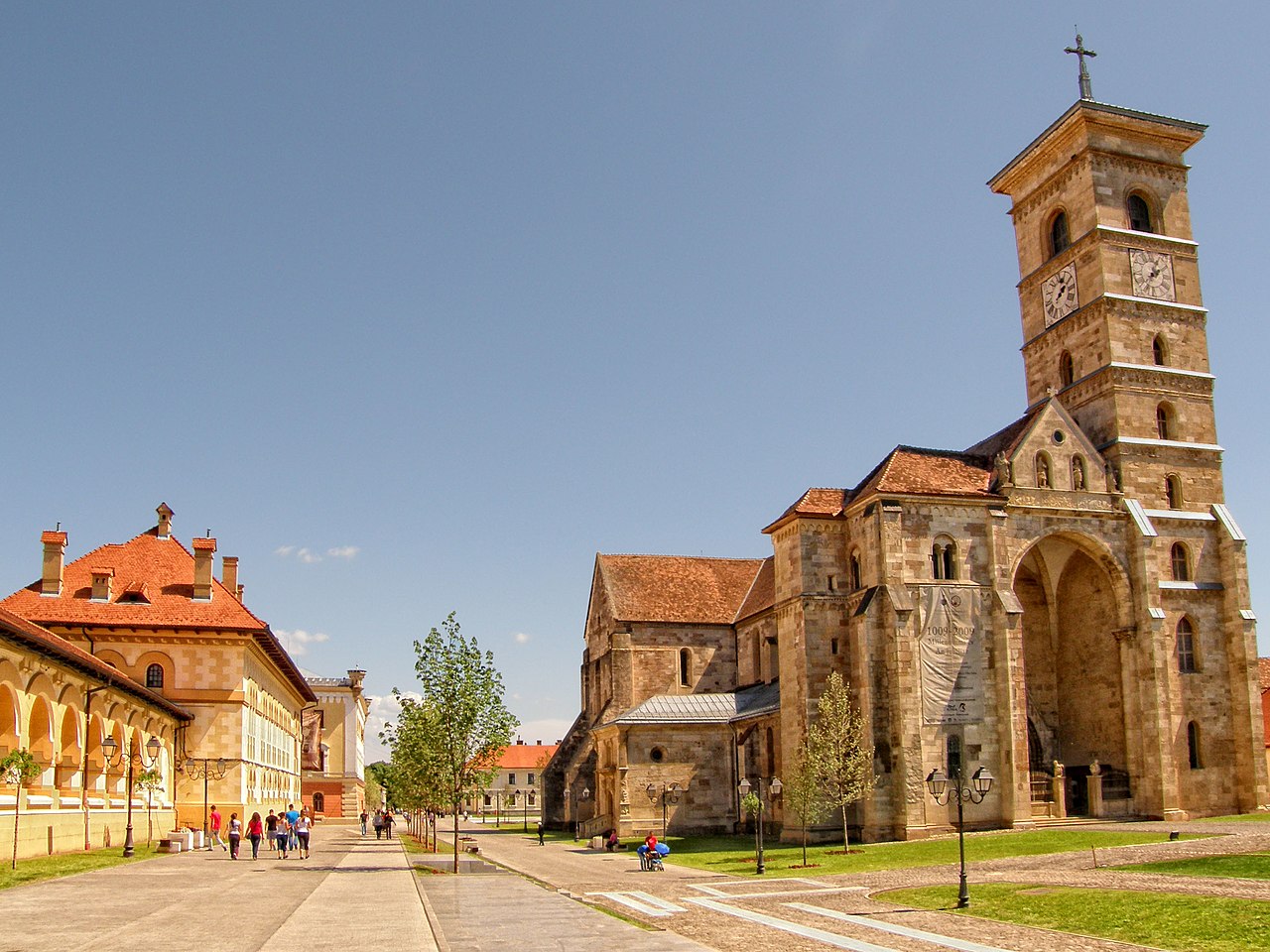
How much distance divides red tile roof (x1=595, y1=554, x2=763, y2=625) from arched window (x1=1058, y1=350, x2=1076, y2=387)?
21576mm

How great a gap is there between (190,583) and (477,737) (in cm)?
1841

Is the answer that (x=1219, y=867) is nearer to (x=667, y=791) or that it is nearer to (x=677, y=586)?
(x=667, y=791)

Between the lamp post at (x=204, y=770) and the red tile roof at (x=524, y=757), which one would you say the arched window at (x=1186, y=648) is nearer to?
the lamp post at (x=204, y=770)

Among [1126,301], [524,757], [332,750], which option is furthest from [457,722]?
[524,757]

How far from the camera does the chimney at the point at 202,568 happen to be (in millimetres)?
46500

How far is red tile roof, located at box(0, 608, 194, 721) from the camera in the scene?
87.0ft

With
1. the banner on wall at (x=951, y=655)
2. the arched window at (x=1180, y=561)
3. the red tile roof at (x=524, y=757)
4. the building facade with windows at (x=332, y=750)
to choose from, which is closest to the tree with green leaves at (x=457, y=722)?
the banner on wall at (x=951, y=655)

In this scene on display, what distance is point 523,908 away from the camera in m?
22.4

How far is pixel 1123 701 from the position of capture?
4506cm

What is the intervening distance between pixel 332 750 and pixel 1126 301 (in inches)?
3315

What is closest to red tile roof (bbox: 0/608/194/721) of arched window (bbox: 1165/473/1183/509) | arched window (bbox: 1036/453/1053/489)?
arched window (bbox: 1036/453/1053/489)

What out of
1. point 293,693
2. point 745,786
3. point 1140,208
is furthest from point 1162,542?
point 293,693

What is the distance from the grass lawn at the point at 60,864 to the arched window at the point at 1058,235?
45.4 meters

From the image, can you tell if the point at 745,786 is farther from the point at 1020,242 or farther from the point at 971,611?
the point at 1020,242
